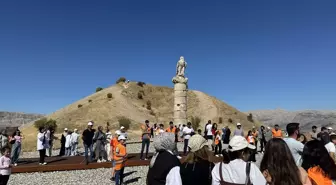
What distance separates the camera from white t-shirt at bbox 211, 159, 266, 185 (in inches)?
118

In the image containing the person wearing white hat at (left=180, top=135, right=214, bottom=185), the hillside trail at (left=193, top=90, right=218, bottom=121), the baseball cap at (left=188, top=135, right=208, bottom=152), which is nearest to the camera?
the person wearing white hat at (left=180, top=135, right=214, bottom=185)

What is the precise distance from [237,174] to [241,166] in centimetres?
9

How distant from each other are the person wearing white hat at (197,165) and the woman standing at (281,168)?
73cm

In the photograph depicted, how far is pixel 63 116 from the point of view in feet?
176

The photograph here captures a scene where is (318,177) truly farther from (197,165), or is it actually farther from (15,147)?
(15,147)

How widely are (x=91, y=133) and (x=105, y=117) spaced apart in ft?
128

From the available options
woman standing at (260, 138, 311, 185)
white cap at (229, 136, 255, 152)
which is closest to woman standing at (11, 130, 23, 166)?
white cap at (229, 136, 255, 152)

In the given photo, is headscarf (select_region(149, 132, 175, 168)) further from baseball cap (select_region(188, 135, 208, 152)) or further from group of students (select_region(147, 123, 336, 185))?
baseball cap (select_region(188, 135, 208, 152))

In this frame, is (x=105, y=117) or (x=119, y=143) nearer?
(x=119, y=143)

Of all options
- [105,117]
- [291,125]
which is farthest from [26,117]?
[291,125]

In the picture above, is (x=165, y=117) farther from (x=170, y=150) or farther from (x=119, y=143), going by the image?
(x=170, y=150)

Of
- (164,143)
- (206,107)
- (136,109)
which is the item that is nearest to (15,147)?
(164,143)

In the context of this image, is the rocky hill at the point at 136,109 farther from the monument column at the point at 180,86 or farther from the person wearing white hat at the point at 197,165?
the person wearing white hat at the point at 197,165

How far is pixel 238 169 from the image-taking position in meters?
3.09
